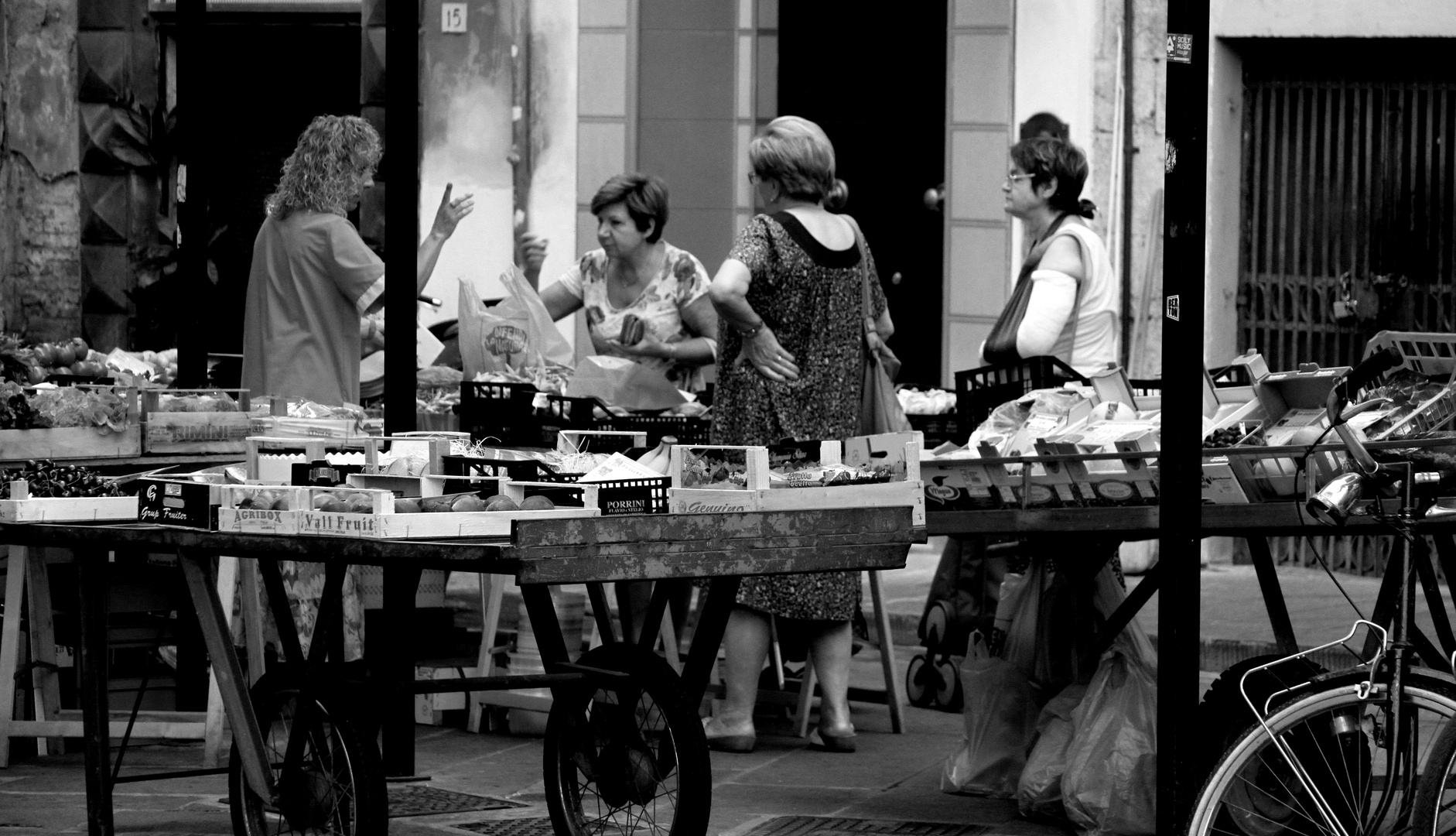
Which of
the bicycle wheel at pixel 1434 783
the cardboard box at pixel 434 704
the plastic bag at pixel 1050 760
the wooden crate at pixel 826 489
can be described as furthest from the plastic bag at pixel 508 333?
the bicycle wheel at pixel 1434 783

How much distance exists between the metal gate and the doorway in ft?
6.43

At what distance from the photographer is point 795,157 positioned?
6.41 metres

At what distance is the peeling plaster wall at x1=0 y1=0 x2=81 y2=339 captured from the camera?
11500 mm

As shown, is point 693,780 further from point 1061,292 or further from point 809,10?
point 809,10

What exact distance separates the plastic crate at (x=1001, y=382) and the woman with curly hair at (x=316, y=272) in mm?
1735


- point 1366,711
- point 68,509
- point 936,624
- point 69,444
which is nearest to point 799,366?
point 936,624

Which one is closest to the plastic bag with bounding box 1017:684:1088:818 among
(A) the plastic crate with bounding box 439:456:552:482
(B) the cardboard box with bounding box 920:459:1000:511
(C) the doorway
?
(B) the cardboard box with bounding box 920:459:1000:511

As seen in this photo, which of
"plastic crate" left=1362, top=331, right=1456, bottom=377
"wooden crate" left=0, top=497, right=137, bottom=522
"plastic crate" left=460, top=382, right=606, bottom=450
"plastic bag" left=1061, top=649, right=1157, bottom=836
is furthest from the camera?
"plastic crate" left=460, top=382, right=606, bottom=450

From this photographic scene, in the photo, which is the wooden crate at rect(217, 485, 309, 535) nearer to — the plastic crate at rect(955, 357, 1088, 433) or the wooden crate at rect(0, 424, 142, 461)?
the wooden crate at rect(0, 424, 142, 461)

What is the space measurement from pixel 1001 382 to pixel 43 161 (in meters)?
7.20

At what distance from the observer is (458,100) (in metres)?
11.6

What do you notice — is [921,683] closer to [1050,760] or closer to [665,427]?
[665,427]

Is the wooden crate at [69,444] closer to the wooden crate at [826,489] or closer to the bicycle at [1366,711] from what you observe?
the wooden crate at [826,489]

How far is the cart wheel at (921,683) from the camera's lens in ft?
A: 24.6
